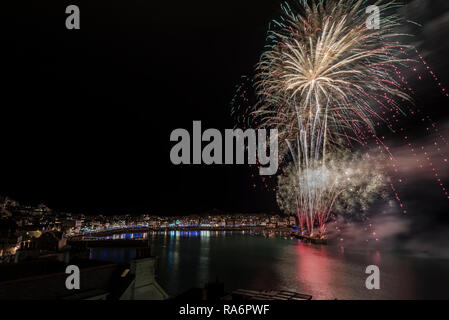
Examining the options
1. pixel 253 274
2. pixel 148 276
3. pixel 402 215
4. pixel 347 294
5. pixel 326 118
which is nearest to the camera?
pixel 148 276

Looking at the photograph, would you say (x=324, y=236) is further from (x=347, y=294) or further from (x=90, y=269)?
(x=90, y=269)

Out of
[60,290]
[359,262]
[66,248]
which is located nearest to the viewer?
[60,290]

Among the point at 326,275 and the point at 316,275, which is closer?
the point at 326,275

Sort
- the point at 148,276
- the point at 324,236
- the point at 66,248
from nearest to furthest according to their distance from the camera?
the point at 148,276 < the point at 66,248 < the point at 324,236

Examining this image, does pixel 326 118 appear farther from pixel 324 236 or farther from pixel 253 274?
pixel 324 236
